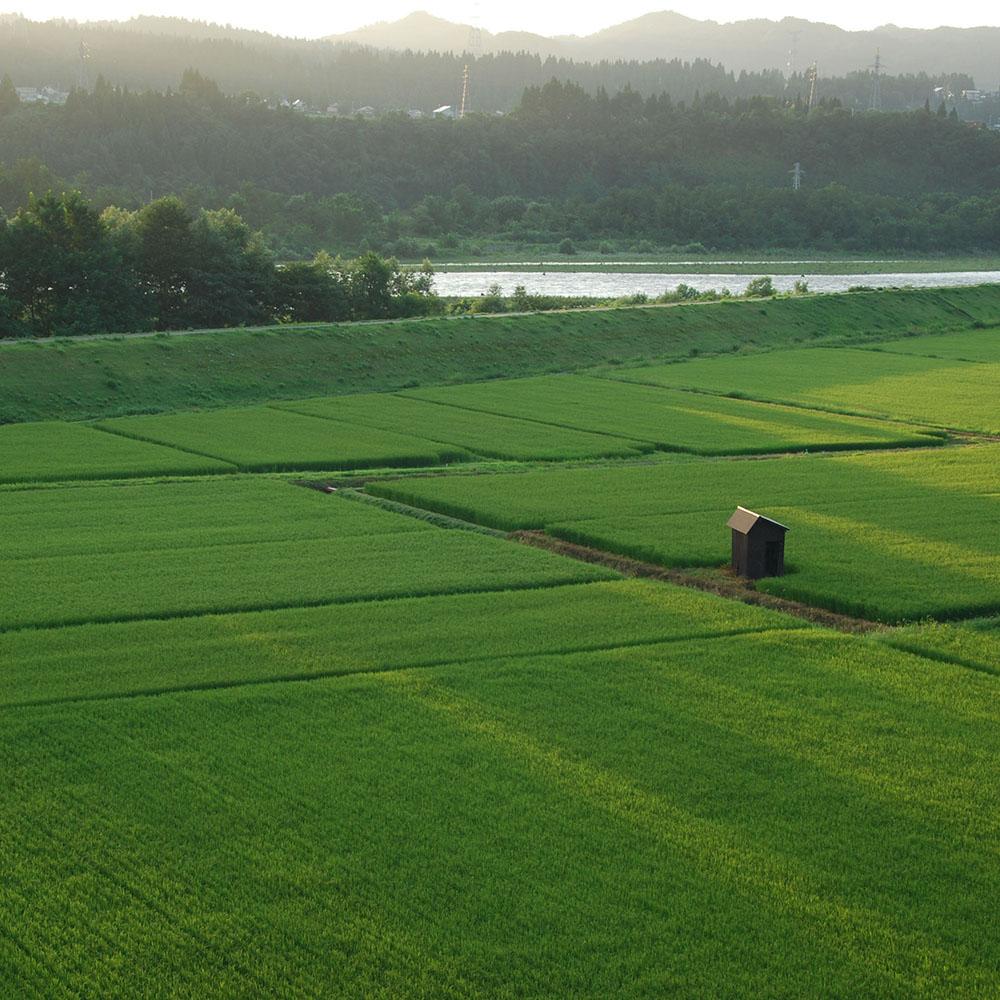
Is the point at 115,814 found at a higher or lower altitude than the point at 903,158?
lower

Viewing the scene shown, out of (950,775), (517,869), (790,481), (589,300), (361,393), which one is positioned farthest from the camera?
(589,300)

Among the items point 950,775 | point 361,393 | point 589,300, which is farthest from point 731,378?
point 950,775

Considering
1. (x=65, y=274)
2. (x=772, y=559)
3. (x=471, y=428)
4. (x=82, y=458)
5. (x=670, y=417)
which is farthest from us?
(x=65, y=274)

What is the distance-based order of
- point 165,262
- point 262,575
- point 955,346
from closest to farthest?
1. point 262,575
2. point 165,262
3. point 955,346

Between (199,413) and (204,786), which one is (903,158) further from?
(204,786)

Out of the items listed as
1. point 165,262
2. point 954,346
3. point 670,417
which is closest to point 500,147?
point 954,346

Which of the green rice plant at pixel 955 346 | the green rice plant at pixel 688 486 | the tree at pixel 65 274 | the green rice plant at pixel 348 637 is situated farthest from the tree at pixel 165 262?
the green rice plant at pixel 348 637

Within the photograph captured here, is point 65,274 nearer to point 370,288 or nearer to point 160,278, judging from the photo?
point 160,278
